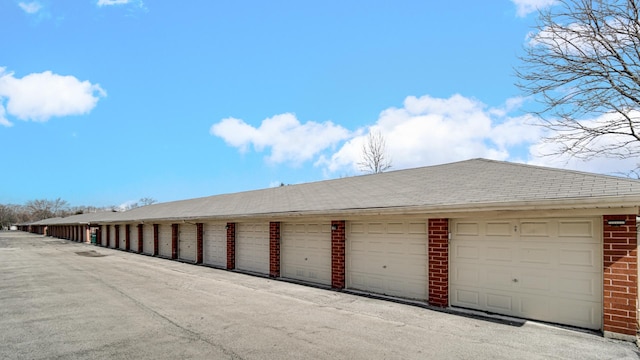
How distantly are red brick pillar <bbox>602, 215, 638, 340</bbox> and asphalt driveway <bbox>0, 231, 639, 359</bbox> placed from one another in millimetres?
283

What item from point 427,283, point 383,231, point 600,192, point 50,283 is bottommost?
point 50,283

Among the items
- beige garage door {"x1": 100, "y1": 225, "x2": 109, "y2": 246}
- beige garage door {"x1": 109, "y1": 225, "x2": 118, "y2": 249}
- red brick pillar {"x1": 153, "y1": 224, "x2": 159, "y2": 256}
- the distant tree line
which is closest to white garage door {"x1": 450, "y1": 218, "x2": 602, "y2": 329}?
red brick pillar {"x1": 153, "y1": 224, "x2": 159, "y2": 256}

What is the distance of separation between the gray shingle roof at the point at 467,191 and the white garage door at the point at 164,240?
9.59 meters

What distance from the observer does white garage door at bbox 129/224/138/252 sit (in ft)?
93.0

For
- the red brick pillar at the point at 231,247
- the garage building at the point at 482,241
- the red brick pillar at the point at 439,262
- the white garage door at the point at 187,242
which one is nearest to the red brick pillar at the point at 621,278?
the garage building at the point at 482,241

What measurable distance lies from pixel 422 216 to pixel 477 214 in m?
1.22

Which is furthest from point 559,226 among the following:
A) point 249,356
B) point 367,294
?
point 249,356

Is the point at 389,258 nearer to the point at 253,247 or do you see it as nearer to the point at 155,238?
the point at 253,247

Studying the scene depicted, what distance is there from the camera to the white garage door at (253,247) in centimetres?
1425

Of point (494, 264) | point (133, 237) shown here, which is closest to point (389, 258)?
point (494, 264)

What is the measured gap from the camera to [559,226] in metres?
7.12

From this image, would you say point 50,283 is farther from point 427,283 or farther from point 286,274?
point 427,283

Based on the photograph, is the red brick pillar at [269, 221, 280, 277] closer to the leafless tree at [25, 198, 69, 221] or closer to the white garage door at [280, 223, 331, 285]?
the white garage door at [280, 223, 331, 285]

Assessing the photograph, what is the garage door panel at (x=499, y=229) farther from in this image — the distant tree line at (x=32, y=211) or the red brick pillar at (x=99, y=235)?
the distant tree line at (x=32, y=211)
